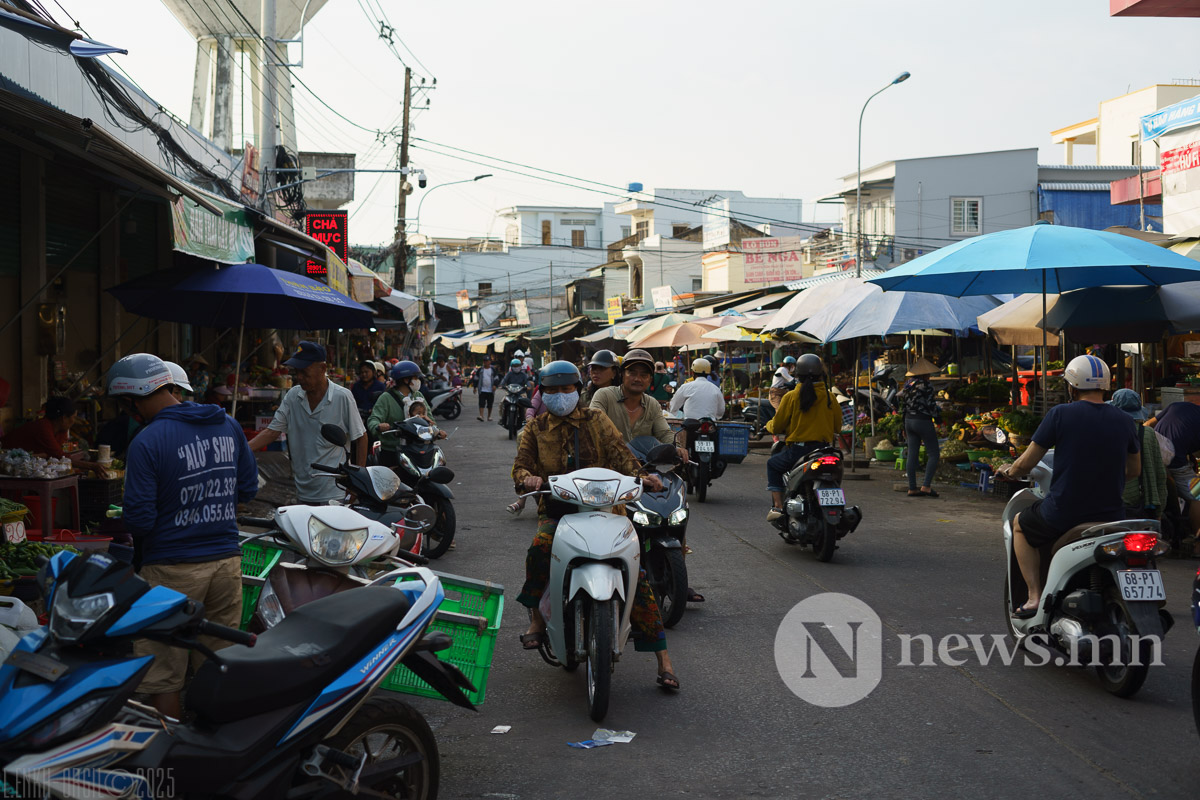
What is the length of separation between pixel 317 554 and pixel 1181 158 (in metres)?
15.1

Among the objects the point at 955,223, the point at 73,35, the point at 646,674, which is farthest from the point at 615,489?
the point at 955,223

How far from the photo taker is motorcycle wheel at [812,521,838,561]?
9.20 metres

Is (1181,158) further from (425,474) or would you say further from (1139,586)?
(425,474)

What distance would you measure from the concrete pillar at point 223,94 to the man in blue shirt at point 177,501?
65.7 feet

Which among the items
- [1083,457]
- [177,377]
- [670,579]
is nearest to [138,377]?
[177,377]

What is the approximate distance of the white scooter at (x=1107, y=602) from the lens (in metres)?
5.34

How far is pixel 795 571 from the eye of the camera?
8969mm

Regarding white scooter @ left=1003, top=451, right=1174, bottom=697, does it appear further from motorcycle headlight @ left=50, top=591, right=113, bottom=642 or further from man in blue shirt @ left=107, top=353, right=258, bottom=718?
motorcycle headlight @ left=50, top=591, right=113, bottom=642

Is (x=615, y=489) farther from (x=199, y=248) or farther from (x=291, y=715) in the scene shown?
(x=199, y=248)

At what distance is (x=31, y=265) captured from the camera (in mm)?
9945

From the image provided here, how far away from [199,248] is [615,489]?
15.6ft

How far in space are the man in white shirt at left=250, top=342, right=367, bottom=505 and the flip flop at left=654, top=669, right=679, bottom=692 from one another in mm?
2845

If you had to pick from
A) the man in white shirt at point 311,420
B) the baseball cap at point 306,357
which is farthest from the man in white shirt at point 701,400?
the baseball cap at point 306,357

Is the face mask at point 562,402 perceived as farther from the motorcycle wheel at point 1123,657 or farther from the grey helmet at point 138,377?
the motorcycle wheel at point 1123,657
